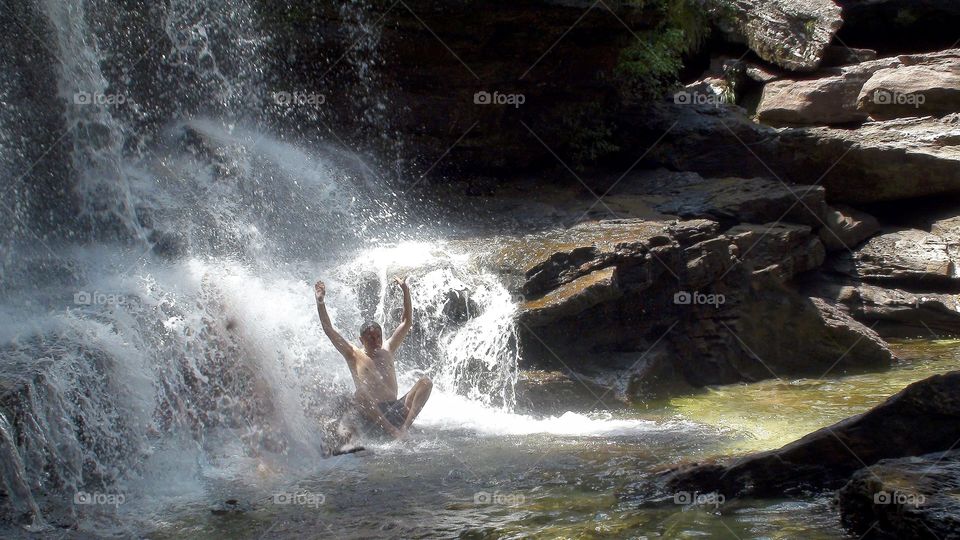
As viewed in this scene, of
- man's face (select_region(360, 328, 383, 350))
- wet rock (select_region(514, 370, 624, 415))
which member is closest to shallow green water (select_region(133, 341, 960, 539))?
wet rock (select_region(514, 370, 624, 415))

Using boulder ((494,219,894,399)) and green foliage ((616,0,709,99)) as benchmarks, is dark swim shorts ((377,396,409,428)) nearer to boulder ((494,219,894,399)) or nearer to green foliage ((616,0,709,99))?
boulder ((494,219,894,399))

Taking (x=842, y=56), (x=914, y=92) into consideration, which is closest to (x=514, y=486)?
(x=914, y=92)

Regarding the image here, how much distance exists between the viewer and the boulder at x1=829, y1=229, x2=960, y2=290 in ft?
33.3

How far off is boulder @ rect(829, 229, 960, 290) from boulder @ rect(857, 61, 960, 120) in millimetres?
2404

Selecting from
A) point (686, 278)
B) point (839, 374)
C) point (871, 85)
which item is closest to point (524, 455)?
point (686, 278)

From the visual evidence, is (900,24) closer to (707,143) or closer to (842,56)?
(842,56)

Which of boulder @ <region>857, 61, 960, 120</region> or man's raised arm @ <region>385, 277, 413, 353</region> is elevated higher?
boulder @ <region>857, 61, 960, 120</region>

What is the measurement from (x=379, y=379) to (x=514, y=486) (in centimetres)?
206

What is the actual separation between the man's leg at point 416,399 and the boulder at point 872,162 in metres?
5.92

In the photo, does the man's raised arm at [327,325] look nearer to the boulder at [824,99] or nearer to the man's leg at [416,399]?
the man's leg at [416,399]

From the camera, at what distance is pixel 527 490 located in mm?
5211

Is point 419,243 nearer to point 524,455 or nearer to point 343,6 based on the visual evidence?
point 343,6

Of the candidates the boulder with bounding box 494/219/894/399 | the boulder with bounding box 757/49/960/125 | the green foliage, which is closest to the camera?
the boulder with bounding box 494/219/894/399

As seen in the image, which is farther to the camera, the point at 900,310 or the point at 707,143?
the point at 707,143
